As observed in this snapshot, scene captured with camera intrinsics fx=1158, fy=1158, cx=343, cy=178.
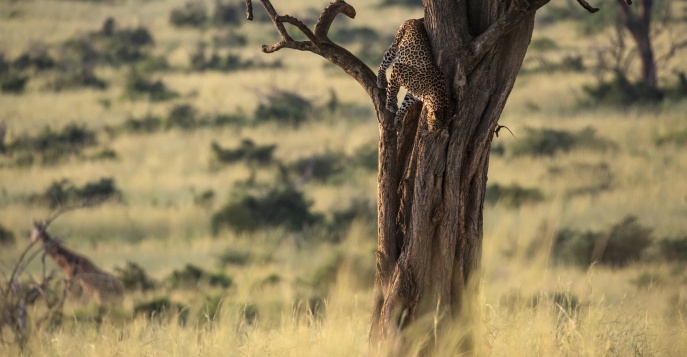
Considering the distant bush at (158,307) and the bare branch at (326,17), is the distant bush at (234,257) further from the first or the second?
the bare branch at (326,17)

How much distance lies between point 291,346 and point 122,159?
1270 centimetres

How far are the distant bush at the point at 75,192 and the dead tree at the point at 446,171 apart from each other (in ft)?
32.2

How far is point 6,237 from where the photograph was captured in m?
12.8

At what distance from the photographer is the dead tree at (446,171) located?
4992 millimetres

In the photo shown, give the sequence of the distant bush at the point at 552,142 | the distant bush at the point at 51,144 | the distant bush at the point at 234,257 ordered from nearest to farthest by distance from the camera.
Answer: the distant bush at the point at 234,257 → the distant bush at the point at 552,142 → the distant bush at the point at 51,144

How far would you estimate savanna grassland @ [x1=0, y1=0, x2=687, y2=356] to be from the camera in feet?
20.0

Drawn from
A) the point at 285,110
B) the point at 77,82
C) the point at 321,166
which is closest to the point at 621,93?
the point at 285,110

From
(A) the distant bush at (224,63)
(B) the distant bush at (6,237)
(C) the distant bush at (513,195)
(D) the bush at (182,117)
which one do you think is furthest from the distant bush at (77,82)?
(C) the distant bush at (513,195)

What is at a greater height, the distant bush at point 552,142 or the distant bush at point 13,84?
the distant bush at point 552,142

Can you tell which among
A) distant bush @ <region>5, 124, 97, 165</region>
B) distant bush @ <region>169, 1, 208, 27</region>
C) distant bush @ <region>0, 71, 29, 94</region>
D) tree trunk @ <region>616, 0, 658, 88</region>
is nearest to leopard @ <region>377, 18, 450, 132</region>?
distant bush @ <region>5, 124, 97, 165</region>

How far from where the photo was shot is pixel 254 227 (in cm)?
1348

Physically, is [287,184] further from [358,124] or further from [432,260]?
[432,260]

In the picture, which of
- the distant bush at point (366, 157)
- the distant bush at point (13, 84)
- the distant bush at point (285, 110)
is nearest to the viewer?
the distant bush at point (366, 157)

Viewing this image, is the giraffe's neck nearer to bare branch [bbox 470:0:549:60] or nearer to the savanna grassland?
the savanna grassland
